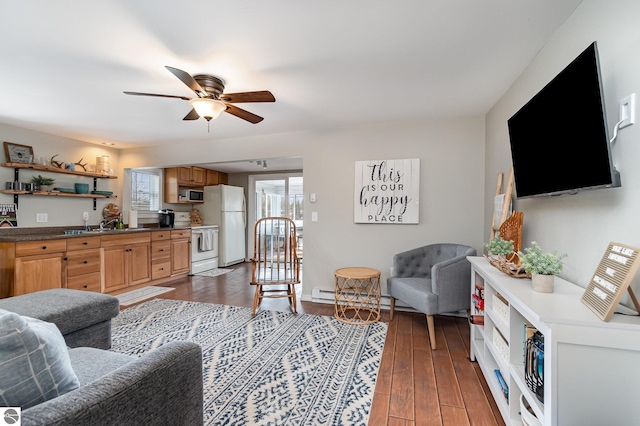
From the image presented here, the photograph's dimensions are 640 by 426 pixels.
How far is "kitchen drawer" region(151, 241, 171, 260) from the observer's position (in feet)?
14.6

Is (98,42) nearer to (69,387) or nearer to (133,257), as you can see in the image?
(69,387)

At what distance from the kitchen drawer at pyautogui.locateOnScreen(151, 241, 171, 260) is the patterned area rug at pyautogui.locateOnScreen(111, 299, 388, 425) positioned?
3.94ft

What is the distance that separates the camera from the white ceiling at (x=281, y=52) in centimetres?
153

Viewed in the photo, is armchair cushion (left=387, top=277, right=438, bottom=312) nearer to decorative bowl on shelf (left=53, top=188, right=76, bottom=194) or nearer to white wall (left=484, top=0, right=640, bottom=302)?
white wall (left=484, top=0, right=640, bottom=302)

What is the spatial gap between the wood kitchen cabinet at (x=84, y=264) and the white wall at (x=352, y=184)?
2.14m

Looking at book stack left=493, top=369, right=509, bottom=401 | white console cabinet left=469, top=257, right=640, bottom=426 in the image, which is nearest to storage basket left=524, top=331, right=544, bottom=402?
white console cabinet left=469, top=257, right=640, bottom=426

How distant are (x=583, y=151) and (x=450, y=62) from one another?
3.74 feet

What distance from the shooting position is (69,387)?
0.86 m

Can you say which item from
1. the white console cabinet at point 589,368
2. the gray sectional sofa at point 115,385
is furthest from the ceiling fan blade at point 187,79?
the white console cabinet at point 589,368

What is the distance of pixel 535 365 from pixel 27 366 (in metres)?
1.80

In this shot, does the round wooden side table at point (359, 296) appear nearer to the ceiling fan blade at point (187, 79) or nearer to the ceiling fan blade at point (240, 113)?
the ceiling fan blade at point (240, 113)

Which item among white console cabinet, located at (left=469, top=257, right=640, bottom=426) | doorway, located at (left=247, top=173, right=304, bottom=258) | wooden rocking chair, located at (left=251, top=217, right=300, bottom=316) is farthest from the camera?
doorway, located at (left=247, top=173, right=304, bottom=258)

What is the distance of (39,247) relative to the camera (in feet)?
10.2

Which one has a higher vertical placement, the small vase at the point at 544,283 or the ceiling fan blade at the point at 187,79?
the ceiling fan blade at the point at 187,79
